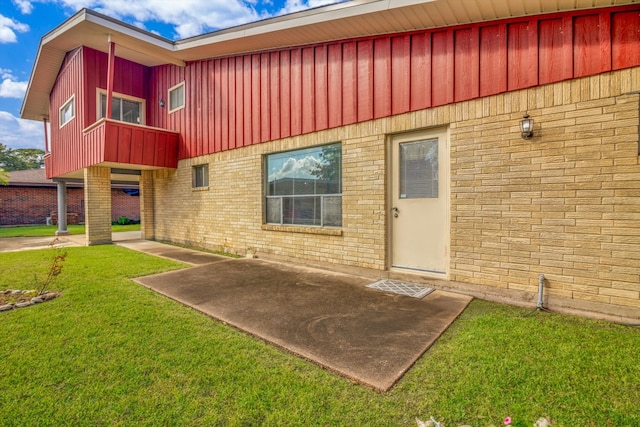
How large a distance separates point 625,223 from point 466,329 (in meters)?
2.12

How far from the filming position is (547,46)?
3.76 metres

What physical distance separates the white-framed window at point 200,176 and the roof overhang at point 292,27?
122 inches

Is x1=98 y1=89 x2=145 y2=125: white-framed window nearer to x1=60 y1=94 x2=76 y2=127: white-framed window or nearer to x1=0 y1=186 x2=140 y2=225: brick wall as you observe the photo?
x1=60 y1=94 x2=76 y2=127: white-framed window

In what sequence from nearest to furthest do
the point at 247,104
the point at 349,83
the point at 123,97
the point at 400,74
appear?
the point at 400,74 < the point at 349,83 < the point at 247,104 < the point at 123,97

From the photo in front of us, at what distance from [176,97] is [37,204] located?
15569 mm

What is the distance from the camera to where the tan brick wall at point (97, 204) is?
30.7ft

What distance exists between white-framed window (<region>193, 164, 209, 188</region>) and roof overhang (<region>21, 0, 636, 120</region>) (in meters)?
3.09

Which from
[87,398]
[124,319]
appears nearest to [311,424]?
[87,398]

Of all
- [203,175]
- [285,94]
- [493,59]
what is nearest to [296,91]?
[285,94]

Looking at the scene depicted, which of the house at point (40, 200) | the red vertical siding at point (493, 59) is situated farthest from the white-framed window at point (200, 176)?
the house at point (40, 200)

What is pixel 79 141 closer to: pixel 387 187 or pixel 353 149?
pixel 353 149

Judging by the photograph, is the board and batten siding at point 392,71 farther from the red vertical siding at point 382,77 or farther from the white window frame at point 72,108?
the white window frame at point 72,108

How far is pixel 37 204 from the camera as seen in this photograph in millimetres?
18453

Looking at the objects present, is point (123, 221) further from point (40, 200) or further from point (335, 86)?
point (335, 86)
